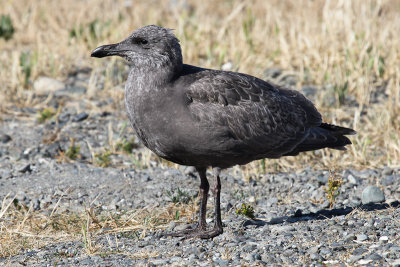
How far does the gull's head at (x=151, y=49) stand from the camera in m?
5.60

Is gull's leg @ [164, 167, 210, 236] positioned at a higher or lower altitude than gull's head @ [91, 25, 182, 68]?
lower

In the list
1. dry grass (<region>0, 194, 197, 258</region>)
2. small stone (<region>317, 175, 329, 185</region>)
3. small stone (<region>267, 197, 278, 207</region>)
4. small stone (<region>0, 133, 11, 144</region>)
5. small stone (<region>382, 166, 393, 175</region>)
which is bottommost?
dry grass (<region>0, 194, 197, 258</region>)

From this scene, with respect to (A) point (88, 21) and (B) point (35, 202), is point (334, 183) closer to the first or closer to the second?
(B) point (35, 202)

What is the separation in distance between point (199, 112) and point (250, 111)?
0.59 meters

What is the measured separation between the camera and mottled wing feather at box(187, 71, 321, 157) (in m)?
5.50

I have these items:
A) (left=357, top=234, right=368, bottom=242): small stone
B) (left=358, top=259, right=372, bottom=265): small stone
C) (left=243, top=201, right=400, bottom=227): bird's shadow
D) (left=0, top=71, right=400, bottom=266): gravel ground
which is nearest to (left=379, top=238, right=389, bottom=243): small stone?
(left=0, top=71, right=400, bottom=266): gravel ground

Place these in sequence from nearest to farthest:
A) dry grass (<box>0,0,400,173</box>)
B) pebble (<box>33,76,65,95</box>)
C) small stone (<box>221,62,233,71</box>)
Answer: dry grass (<box>0,0,400,173</box>), pebble (<box>33,76,65,95</box>), small stone (<box>221,62,233,71</box>)

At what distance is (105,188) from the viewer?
22.1 ft

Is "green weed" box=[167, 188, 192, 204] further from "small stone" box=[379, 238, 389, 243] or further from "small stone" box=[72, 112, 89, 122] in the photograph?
"small stone" box=[72, 112, 89, 122]

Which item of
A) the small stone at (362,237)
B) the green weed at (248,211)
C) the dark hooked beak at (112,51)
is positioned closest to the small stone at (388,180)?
the green weed at (248,211)

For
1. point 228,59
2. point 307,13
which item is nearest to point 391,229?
point 228,59

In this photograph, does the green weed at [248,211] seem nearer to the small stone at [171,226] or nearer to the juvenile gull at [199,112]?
the juvenile gull at [199,112]

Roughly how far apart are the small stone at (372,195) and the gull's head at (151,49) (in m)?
2.31

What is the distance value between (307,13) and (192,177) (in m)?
5.50
